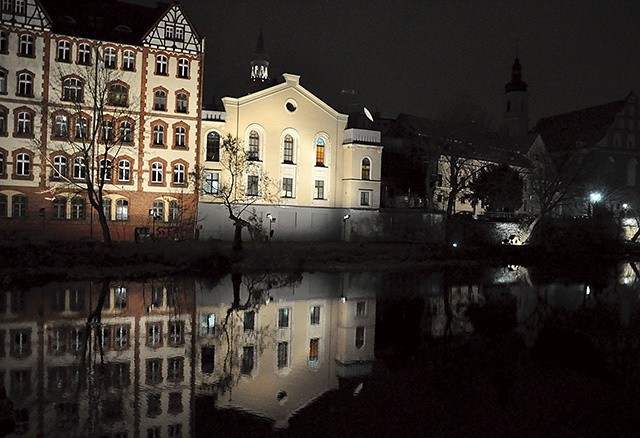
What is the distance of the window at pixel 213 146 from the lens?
44594mm

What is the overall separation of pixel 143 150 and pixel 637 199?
6291 cm

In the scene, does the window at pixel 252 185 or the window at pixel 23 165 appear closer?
the window at pixel 23 165

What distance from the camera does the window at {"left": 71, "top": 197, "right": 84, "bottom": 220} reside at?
39.8 m

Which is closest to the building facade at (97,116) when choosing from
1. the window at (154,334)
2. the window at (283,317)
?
the window at (283,317)

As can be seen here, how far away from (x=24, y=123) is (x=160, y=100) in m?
8.78

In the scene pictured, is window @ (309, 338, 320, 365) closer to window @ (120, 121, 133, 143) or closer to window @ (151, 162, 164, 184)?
window @ (120, 121, 133, 143)

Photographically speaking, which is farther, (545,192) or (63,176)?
(545,192)

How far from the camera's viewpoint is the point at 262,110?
4625 centimetres

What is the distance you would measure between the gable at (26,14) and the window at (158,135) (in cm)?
906

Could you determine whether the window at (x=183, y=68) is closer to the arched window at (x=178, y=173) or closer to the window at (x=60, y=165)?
the arched window at (x=178, y=173)

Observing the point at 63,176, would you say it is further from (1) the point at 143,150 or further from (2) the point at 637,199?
(2) the point at 637,199

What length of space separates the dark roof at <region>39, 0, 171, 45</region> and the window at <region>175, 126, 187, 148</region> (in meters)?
6.34

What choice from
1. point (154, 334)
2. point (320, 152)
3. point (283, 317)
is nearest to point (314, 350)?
point (154, 334)

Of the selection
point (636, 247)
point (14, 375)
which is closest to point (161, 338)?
point (14, 375)
